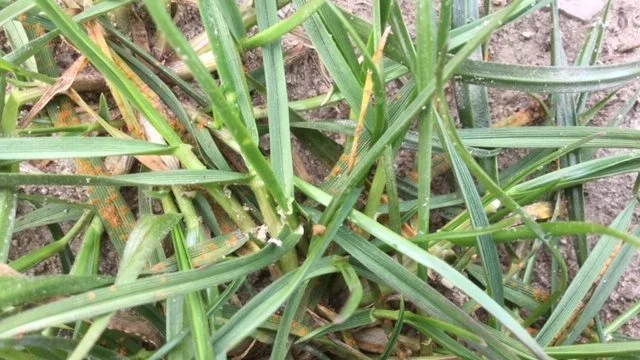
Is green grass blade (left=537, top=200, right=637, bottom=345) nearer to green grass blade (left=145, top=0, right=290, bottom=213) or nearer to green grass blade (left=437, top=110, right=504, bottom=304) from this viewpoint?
green grass blade (left=437, top=110, right=504, bottom=304)

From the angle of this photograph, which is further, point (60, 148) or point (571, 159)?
point (571, 159)

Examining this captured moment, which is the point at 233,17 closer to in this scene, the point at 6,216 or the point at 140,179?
the point at 140,179

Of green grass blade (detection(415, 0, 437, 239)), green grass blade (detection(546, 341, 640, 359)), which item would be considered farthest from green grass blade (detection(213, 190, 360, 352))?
green grass blade (detection(546, 341, 640, 359))

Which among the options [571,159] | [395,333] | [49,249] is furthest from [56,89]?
[571,159]

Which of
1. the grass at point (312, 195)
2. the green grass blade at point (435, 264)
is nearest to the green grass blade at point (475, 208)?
the grass at point (312, 195)

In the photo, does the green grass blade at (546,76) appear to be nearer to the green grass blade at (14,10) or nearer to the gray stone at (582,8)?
the gray stone at (582,8)

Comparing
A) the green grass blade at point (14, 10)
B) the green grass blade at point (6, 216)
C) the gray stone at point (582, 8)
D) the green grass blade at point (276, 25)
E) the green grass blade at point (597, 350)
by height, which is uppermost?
the green grass blade at point (14, 10)
